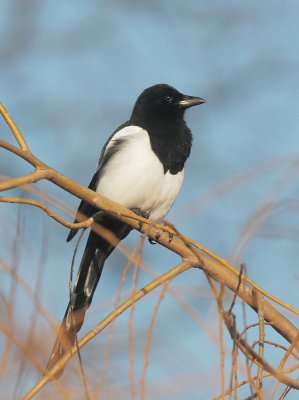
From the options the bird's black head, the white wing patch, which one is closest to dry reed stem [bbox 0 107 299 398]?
the white wing patch

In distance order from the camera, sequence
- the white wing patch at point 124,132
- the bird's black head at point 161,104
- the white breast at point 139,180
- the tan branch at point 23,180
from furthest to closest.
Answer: the bird's black head at point 161,104
the white wing patch at point 124,132
the white breast at point 139,180
the tan branch at point 23,180

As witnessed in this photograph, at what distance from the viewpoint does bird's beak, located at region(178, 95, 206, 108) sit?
412 cm

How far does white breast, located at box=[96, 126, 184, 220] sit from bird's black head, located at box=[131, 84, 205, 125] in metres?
0.36

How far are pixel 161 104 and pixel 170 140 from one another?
0.48 meters

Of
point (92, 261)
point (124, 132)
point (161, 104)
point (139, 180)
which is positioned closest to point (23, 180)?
point (139, 180)

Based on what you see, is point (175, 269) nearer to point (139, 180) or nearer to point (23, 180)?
point (23, 180)

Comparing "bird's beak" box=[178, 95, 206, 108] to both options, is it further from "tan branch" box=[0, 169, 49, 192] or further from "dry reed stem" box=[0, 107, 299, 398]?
"tan branch" box=[0, 169, 49, 192]

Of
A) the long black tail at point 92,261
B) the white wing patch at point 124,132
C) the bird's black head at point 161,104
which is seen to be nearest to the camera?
the long black tail at point 92,261

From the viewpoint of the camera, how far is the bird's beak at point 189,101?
4.12 meters

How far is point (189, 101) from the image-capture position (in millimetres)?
4148

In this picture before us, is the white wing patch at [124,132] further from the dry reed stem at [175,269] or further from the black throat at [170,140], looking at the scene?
the dry reed stem at [175,269]

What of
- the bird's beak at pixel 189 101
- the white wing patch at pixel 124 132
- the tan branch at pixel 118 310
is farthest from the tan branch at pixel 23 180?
the bird's beak at pixel 189 101

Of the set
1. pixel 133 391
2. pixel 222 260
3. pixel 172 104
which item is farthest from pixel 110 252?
pixel 133 391

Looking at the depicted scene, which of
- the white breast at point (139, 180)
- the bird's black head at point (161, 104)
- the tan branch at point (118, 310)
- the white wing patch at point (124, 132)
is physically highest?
the bird's black head at point (161, 104)
